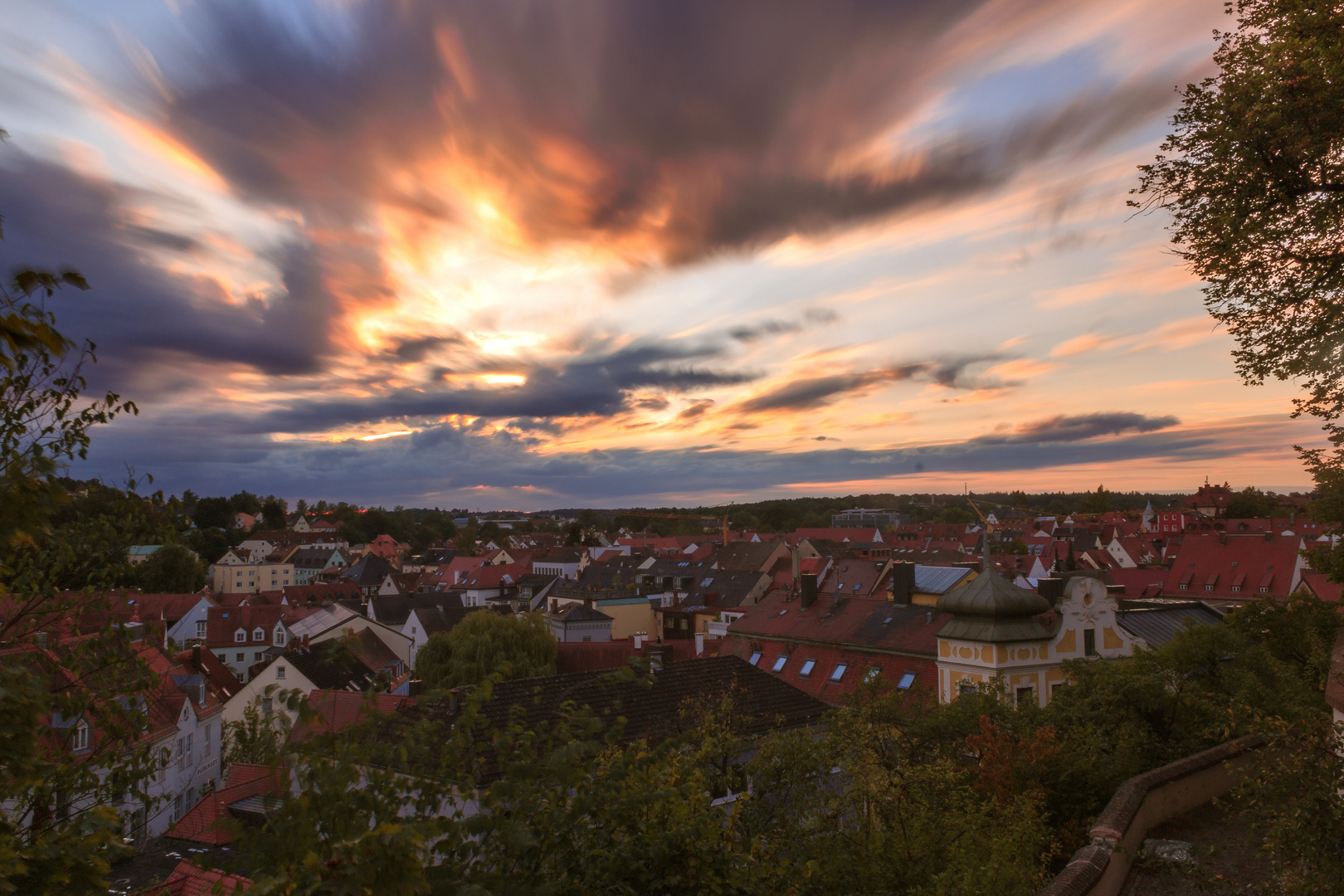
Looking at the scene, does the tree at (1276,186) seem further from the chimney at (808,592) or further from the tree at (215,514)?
the tree at (215,514)

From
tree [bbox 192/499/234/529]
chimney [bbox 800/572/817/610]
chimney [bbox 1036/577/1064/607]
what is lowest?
chimney [bbox 800/572/817/610]

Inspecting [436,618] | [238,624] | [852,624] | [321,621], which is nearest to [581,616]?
[436,618]

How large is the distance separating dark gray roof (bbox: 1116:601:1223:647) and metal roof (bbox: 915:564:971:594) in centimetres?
802

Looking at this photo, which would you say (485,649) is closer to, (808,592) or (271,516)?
(808,592)

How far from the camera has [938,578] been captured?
42.9 metres

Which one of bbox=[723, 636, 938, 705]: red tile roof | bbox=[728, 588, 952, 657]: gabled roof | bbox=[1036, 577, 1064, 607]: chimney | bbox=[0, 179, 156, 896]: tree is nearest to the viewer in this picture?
bbox=[0, 179, 156, 896]: tree

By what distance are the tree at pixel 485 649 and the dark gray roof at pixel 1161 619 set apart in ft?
91.8

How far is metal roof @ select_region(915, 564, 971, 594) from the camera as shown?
138 ft

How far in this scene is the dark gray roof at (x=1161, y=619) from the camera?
34312 millimetres

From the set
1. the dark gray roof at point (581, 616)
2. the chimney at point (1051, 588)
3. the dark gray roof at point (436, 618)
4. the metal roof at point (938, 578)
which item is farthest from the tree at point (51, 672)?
the dark gray roof at point (436, 618)

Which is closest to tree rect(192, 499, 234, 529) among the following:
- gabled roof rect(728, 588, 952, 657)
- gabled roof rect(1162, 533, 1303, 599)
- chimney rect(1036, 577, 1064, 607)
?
gabled roof rect(728, 588, 952, 657)

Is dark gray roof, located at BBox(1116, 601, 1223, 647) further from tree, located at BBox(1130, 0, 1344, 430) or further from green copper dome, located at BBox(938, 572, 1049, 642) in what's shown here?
tree, located at BBox(1130, 0, 1344, 430)

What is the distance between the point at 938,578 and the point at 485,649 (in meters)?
25.0

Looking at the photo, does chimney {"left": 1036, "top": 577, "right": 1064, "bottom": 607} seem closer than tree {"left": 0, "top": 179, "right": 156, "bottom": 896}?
No
